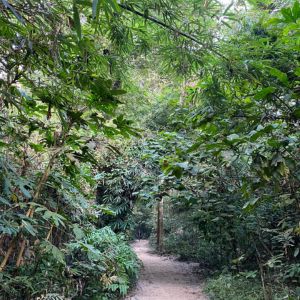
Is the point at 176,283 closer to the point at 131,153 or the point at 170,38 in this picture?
the point at 131,153

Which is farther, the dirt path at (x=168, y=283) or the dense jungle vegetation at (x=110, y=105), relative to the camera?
the dirt path at (x=168, y=283)

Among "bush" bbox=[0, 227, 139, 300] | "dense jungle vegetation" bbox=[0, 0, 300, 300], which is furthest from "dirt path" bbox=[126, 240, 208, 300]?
"dense jungle vegetation" bbox=[0, 0, 300, 300]

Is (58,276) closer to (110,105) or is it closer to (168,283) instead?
(110,105)

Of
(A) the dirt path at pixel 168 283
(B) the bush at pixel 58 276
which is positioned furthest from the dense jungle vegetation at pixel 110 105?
(A) the dirt path at pixel 168 283

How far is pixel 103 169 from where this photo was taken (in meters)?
6.81

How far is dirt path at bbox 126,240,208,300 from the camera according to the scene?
5.16 m

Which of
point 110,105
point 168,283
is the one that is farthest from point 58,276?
point 168,283

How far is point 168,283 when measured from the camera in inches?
240

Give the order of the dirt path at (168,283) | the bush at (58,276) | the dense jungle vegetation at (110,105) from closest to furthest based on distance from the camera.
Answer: the dense jungle vegetation at (110,105) < the bush at (58,276) < the dirt path at (168,283)

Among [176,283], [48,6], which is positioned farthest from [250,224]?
[48,6]

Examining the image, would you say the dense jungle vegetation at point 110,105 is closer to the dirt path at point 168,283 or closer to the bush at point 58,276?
the bush at point 58,276

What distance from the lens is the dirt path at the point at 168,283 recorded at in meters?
5.16

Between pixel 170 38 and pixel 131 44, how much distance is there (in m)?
0.28

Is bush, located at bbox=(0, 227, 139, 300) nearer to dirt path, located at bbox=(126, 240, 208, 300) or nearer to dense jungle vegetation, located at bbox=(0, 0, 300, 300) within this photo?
dense jungle vegetation, located at bbox=(0, 0, 300, 300)
